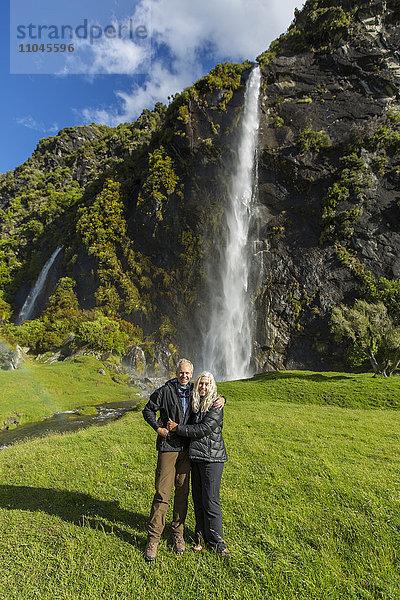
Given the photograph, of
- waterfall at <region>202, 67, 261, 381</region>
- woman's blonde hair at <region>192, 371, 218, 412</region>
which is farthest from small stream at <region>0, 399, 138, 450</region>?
waterfall at <region>202, 67, 261, 381</region>

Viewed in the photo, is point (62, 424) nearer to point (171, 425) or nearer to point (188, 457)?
point (188, 457)

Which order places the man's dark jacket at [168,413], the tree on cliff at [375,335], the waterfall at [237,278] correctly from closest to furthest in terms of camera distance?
the man's dark jacket at [168,413], the tree on cliff at [375,335], the waterfall at [237,278]

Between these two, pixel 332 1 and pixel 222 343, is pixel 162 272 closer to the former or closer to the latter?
pixel 222 343

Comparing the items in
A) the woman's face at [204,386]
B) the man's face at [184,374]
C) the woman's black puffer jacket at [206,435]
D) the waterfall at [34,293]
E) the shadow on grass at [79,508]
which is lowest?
the shadow on grass at [79,508]

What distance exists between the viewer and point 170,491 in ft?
15.6

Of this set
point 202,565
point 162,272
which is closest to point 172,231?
point 162,272

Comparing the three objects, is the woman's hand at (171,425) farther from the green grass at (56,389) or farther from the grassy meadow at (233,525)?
the green grass at (56,389)

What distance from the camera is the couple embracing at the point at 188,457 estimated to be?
4.63 m

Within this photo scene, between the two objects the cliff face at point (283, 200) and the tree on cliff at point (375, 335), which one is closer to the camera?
the tree on cliff at point (375, 335)

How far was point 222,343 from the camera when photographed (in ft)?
145

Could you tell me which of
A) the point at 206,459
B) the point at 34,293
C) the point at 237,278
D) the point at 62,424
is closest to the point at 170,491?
the point at 206,459

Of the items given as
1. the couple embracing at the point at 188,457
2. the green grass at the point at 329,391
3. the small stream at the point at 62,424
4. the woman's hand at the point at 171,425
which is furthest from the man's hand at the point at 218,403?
the green grass at the point at 329,391

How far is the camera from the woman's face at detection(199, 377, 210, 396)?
493 cm

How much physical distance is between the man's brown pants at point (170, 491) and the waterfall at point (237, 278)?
122 feet
